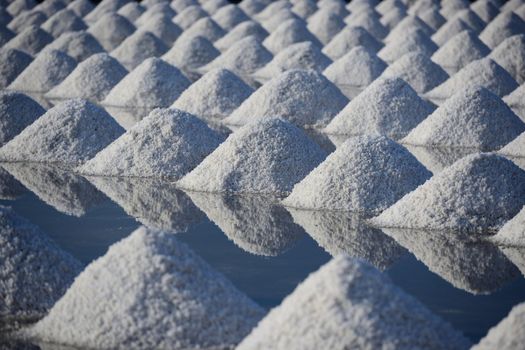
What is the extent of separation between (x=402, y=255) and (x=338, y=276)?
193 cm

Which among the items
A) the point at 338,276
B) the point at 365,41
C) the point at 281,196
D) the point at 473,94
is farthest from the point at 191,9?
the point at 338,276

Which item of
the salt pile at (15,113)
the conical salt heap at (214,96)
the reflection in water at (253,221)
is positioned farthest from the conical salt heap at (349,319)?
the conical salt heap at (214,96)

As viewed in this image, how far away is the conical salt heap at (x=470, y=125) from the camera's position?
9078 mm

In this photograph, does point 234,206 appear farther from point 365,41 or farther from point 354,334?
point 365,41

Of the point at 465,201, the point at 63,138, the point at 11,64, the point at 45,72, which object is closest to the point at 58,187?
the point at 63,138

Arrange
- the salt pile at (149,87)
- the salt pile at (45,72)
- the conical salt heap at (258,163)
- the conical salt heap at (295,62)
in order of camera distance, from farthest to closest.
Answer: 1. the conical salt heap at (295,62)
2. the salt pile at (45,72)
3. the salt pile at (149,87)
4. the conical salt heap at (258,163)

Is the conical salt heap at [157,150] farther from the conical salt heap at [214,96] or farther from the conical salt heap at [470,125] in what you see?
the conical salt heap at [214,96]

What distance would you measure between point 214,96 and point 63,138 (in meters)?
2.77

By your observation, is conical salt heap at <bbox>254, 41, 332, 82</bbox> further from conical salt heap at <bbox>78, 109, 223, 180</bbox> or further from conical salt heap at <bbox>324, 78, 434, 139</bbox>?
conical salt heap at <bbox>78, 109, 223, 180</bbox>

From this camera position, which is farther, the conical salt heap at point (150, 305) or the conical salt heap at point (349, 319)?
the conical salt heap at point (150, 305)

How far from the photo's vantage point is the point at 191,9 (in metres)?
20.0

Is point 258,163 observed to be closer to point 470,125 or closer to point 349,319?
point 470,125

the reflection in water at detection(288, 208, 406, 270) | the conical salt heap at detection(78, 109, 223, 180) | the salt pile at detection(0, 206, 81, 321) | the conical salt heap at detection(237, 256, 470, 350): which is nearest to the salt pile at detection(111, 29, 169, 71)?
the conical salt heap at detection(78, 109, 223, 180)

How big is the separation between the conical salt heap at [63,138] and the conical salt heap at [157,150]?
39 centimetres
